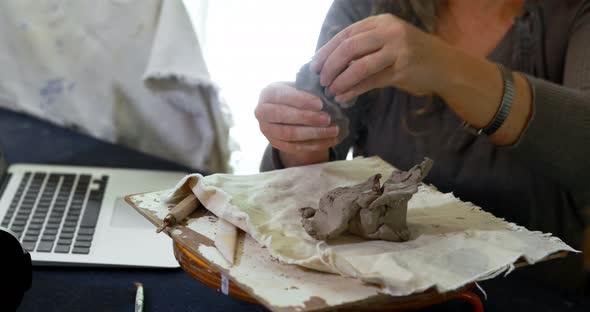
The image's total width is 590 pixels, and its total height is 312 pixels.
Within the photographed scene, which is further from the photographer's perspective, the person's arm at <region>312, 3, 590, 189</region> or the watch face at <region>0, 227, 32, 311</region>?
the person's arm at <region>312, 3, 590, 189</region>

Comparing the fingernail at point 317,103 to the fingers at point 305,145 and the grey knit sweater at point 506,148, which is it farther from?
the grey knit sweater at point 506,148

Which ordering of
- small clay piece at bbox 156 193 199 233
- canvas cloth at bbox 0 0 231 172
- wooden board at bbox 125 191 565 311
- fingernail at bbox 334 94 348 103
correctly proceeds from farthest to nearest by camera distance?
canvas cloth at bbox 0 0 231 172
fingernail at bbox 334 94 348 103
small clay piece at bbox 156 193 199 233
wooden board at bbox 125 191 565 311

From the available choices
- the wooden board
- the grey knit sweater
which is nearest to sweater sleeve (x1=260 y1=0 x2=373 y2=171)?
the grey knit sweater

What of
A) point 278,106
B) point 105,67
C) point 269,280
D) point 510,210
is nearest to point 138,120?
point 105,67

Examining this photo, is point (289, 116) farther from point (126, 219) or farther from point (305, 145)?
point (126, 219)

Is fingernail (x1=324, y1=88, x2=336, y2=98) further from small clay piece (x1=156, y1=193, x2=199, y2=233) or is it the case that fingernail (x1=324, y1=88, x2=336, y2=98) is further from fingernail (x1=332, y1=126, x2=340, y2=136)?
small clay piece (x1=156, y1=193, x2=199, y2=233)

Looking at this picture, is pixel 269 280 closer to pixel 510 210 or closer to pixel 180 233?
pixel 180 233

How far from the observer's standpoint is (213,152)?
1.29 metres

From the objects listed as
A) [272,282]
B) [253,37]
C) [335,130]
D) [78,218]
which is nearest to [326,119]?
[335,130]

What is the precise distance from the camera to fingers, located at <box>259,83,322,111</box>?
74cm

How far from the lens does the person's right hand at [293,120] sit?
74 centimetres

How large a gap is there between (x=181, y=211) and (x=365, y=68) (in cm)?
24

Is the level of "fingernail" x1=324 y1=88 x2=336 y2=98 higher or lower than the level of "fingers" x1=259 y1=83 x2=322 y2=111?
higher

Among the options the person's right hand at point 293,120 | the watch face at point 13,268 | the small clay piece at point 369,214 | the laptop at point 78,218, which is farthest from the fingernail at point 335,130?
the watch face at point 13,268
